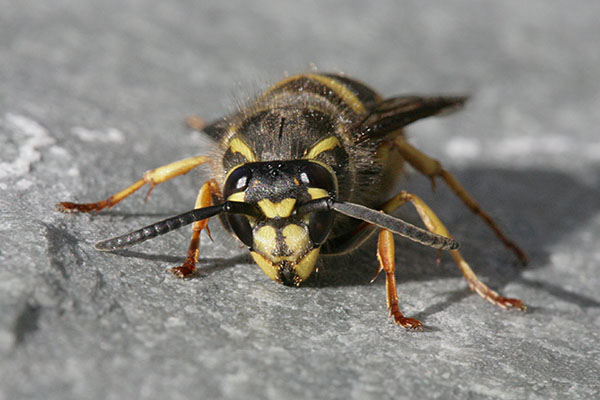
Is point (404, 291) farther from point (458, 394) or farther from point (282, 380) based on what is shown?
point (282, 380)

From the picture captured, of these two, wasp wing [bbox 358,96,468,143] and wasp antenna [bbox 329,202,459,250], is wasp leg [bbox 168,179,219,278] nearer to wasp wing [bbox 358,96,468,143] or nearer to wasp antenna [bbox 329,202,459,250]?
wasp antenna [bbox 329,202,459,250]

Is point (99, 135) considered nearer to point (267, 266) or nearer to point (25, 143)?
point (25, 143)

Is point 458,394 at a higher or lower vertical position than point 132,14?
lower

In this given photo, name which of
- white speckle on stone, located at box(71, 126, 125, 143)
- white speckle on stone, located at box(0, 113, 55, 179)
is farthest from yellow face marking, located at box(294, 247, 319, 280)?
white speckle on stone, located at box(71, 126, 125, 143)

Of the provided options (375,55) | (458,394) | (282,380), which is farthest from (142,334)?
(375,55)

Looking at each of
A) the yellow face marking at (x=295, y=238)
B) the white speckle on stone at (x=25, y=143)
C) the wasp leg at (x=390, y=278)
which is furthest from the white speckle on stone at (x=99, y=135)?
the wasp leg at (x=390, y=278)

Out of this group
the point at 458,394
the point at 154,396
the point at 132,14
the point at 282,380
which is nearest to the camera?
the point at 154,396

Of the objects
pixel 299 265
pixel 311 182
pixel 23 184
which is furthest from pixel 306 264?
pixel 23 184
